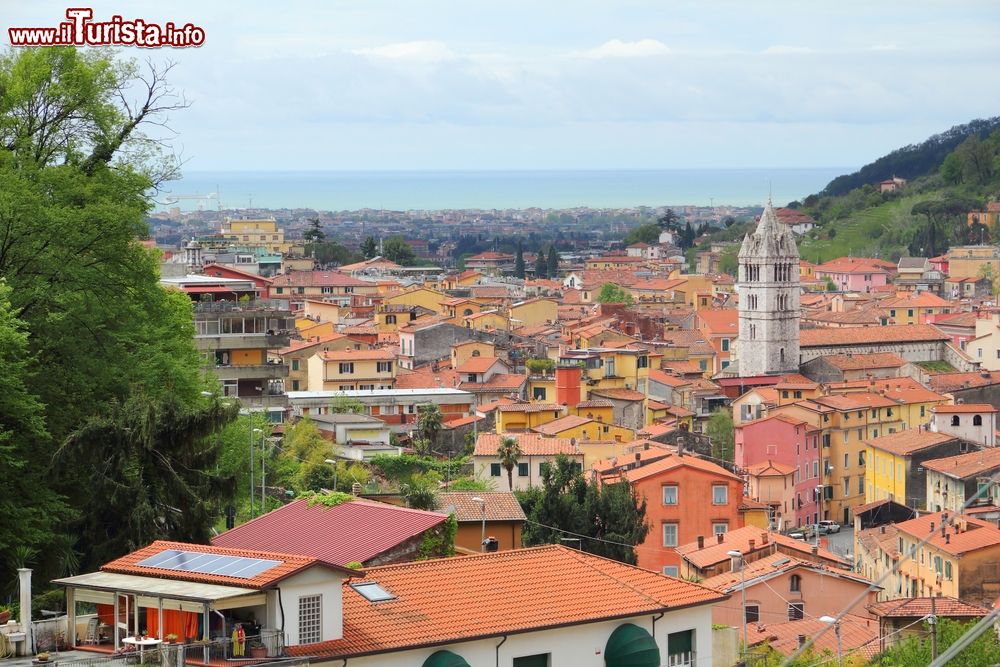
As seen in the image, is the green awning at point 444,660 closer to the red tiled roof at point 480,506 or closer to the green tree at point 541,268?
the red tiled roof at point 480,506

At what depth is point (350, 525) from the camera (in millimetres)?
21828

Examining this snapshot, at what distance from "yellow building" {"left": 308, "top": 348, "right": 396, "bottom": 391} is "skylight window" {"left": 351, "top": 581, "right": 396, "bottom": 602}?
165ft

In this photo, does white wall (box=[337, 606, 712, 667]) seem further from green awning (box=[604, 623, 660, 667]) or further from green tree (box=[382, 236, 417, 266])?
green tree (box=[382, 236, 417, 266])

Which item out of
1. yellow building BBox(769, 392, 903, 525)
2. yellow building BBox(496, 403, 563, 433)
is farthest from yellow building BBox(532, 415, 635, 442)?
yellow building BBox(769, 392, 903, 525)

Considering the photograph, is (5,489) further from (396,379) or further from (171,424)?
(396,379)

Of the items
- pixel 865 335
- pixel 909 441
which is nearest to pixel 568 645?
pixel 909 441

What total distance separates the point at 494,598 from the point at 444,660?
→ 1438 millimetres

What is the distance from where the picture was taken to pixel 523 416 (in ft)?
193

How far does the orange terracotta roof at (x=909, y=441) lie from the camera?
54.4 metres

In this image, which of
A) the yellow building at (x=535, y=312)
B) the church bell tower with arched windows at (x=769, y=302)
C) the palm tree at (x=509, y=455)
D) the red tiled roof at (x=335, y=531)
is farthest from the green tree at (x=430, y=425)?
the yellow building at (x=535, y=312)

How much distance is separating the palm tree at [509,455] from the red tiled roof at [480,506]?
14809 mm

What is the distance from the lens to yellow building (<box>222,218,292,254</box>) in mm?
157000

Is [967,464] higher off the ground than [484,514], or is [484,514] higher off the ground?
[484,514]

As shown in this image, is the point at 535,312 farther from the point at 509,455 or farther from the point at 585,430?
the point at 509,455
